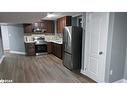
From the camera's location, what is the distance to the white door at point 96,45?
218 centimetres

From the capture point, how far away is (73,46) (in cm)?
302

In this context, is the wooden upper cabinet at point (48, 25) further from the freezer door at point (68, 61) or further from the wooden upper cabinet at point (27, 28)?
the freezer door at point (68, 61)

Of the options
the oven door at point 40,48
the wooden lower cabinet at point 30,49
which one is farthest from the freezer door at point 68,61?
the wooden lower cabinet at point 30,49

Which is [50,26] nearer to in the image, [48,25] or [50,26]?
[50,26]

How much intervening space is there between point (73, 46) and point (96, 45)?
2.56 ft

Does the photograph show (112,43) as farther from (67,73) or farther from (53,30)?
(53,30)

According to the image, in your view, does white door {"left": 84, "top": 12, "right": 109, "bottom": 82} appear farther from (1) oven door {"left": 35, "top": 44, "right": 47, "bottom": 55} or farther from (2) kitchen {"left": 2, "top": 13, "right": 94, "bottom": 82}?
(1) oven door {"left": 35, "top": 44, "right": 47, "bottom": 55}

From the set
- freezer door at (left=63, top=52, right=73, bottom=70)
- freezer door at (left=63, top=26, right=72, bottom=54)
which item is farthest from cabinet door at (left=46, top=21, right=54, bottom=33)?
freezer door at (left=63, top=52, right=73, bottom=70)

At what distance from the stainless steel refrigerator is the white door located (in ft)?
1.23

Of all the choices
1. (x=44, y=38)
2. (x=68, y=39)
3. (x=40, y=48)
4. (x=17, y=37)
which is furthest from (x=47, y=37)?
(x=68, y=39)

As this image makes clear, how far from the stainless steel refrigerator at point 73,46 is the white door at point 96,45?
14.7 inches

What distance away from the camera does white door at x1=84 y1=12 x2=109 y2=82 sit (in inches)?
86.0

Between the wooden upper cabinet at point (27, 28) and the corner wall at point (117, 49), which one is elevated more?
the wooden upper cabinet at point (27, 28)

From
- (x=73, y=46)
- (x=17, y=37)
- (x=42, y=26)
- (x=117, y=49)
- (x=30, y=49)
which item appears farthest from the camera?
(x=42, y=26)
